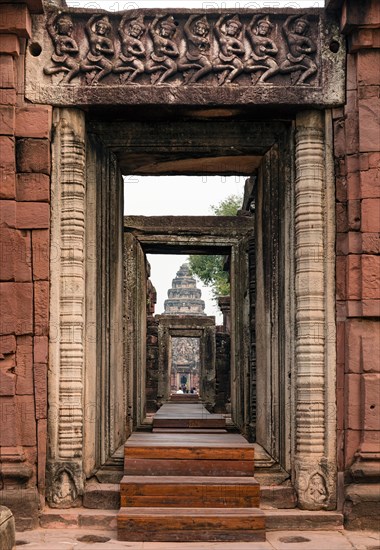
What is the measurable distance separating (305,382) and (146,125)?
114 inches

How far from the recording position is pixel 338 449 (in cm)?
732

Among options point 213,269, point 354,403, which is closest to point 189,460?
point 354,403

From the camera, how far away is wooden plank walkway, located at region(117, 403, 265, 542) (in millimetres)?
6715

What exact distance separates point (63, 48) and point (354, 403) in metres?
3.97

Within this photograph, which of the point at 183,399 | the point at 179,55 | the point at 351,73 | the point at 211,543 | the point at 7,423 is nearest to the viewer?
the point at 211,543

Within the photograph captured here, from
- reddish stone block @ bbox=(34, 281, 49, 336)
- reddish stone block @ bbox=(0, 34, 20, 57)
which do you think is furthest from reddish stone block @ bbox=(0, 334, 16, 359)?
reddish stone block @ bbox=(0, 34, 20, 57)

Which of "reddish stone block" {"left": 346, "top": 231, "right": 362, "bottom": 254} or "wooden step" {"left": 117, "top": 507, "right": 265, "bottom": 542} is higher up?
"reddish stone block" {"left": 346, "top": 231, "right": 362, "bottom": 254}

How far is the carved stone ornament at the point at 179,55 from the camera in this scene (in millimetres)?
7516

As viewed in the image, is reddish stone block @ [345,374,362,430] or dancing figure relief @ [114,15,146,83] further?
dancing figure relief @ [114,15,146,83]

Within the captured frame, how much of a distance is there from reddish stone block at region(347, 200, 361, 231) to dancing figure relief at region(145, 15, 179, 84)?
1.95m

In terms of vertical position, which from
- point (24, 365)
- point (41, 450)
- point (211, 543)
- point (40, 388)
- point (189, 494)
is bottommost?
point (211, 543)

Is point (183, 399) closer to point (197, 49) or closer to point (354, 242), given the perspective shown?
point (354, 242)

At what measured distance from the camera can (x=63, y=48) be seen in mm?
7512

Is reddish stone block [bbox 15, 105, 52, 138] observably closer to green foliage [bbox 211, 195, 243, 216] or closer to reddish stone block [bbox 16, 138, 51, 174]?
reddish stone block [bbox 16, 138, 51, 174]
